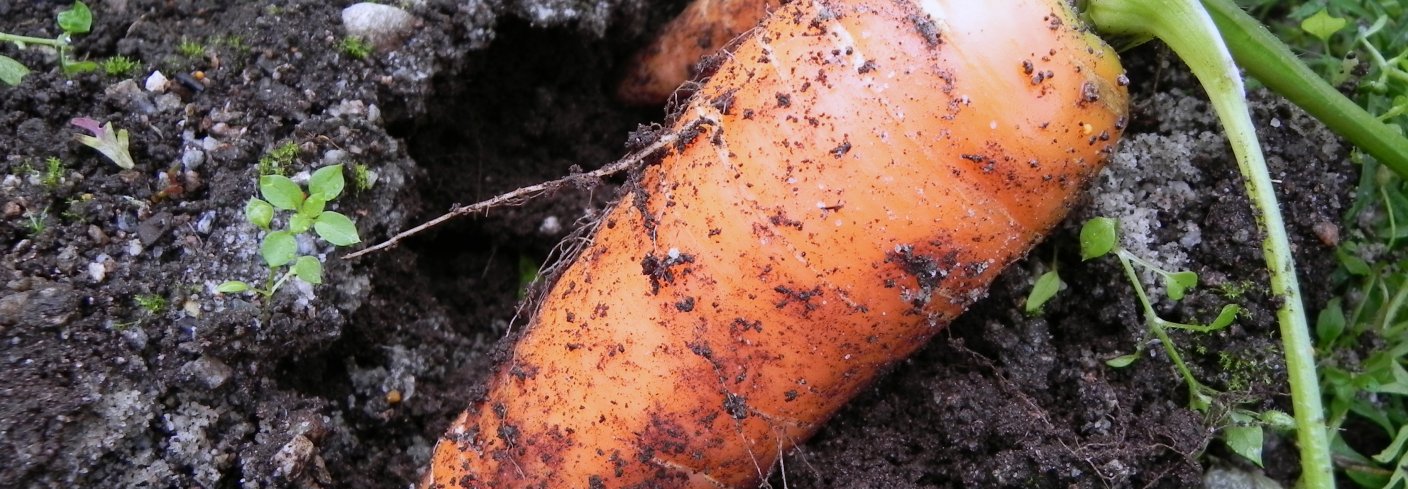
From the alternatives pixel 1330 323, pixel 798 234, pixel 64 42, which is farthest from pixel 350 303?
pixel 1330 323

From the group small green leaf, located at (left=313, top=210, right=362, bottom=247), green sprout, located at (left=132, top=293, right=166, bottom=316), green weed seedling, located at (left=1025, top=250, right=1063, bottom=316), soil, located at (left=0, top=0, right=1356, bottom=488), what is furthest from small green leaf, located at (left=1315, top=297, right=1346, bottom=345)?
green sprout, located at (left=132, top=293, right=166, bottom=316)

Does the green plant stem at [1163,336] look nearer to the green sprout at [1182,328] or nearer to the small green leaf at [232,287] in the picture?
the green sprout at [1182,328]

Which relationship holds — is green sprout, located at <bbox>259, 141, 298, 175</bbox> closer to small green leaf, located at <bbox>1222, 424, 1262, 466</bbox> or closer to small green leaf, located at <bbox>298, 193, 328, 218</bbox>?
small green leaf, located at <bbox>298, 193, 328, 218</bbox>

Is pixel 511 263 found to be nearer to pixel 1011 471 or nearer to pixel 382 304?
pixel 382 304

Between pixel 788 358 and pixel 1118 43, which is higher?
pixel 1118 43

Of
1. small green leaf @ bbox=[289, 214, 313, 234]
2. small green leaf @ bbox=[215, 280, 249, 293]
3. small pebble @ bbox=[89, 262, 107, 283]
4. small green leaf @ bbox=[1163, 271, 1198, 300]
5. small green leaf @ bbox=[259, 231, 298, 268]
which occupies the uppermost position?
small green leaf @ bbox=[289, 214, 313, 234]

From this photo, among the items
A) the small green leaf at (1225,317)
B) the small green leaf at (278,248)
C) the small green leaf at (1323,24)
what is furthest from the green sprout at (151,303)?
the small green leaf at (1323,24)

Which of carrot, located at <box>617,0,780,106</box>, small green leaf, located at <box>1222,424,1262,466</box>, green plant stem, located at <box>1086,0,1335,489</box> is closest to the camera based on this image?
green plant stem, located at <box>1086,0,1335,489</box>

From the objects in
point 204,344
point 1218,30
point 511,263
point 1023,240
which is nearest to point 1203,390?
point 1023,240
